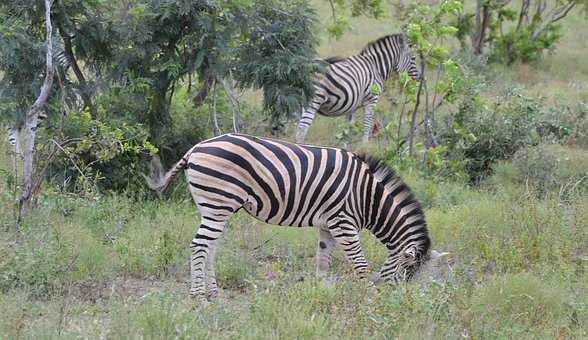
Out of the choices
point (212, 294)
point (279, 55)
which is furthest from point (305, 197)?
point (279, 55)

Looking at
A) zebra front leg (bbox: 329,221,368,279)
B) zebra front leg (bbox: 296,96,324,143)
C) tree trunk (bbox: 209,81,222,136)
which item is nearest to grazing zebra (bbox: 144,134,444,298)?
zebra front leg (bbox: 329,221,368,279)

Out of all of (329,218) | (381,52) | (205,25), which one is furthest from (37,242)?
(381,52)

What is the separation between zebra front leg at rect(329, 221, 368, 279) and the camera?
7.16 metres

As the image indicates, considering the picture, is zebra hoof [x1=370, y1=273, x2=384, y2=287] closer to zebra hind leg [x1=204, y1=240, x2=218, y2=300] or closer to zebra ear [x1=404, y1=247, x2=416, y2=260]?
zebra ear [x1=404, y1=247, x2=416, y2=260]

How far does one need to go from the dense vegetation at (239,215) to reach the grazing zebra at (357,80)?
464 mm

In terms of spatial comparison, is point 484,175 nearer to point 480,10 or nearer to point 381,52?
point 381,52

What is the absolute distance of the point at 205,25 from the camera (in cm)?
891

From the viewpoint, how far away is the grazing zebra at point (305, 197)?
6.84 meters

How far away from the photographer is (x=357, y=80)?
1352cm

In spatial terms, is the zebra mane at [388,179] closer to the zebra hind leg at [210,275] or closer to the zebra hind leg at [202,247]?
the zebra hind leg at [202,247]

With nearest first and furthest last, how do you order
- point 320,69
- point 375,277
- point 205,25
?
point 375,277 → point 205,25 → point 320,69

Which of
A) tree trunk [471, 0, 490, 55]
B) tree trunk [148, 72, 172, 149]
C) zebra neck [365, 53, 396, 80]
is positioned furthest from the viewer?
tree trunk [471, 0, 490, 55]

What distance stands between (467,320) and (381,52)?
8.99 meters

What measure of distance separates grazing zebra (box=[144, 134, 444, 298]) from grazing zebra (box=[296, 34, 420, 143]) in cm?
506
